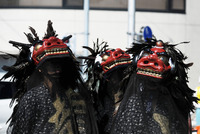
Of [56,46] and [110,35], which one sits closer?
[56,46]

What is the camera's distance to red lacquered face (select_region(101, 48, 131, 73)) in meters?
5.95

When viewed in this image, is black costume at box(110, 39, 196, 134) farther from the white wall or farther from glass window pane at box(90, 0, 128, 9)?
glass window pane at box(90, 0, 128, 9)

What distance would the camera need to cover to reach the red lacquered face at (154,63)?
4277 mm

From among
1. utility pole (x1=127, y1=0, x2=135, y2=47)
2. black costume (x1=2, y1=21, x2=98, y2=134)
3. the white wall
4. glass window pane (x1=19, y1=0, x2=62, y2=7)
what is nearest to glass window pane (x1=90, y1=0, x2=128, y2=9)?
the white wall

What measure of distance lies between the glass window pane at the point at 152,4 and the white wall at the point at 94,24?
311 mm

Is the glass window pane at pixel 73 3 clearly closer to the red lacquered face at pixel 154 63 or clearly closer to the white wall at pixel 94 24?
the white wall at pixel 94 24

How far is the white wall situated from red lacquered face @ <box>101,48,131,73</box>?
948 centimetres

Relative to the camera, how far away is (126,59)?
594cm

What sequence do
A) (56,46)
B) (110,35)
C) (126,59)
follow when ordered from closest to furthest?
(56,46) → (126,59) → (110,35)

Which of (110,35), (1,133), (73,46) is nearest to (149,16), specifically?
(110,35)

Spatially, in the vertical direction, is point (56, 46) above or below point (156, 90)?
above

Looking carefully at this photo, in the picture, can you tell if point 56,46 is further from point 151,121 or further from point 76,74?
point 151,121

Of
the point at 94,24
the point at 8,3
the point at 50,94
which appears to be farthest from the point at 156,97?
the point at 8,3

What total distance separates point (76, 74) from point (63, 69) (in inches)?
7.6
